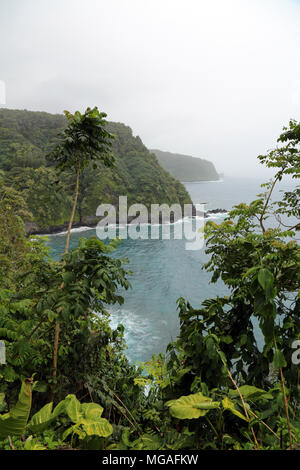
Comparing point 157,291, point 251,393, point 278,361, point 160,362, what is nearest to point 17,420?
point 251,393

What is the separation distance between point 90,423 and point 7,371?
1275 mm

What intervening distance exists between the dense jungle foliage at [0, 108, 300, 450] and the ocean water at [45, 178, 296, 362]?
14.5 feet

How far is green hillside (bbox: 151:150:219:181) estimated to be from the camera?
13838 centimetres

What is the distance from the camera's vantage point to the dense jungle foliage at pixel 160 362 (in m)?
1.58

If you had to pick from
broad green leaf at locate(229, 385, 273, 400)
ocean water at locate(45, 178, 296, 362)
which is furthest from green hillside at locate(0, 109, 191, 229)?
broad green leaf at locate(229, 385, 273, 400)

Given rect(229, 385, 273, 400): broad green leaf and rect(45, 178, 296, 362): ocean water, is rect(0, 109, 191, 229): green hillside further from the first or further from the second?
rect(229, 385, 273, 400): broad green leaf

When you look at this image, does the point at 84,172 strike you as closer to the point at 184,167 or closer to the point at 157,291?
the point at 157,291

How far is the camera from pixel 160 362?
3.03 metres

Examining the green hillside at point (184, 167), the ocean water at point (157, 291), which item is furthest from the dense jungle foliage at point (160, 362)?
the green hillside at point (184, 167)

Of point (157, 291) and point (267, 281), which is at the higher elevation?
point (267, 281)

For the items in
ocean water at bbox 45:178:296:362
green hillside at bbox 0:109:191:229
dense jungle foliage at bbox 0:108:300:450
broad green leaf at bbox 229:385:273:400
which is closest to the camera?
dense jungle foliage at bbox 0:108:300:450

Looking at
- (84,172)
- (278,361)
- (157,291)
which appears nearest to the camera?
(278,361)

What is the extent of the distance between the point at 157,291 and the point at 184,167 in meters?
134

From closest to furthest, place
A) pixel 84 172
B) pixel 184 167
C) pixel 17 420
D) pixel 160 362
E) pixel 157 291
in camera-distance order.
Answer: pixel 17 420 < pixel 160 362 < pixel 157 291 < pixel 84 172 < pixel 184 167
